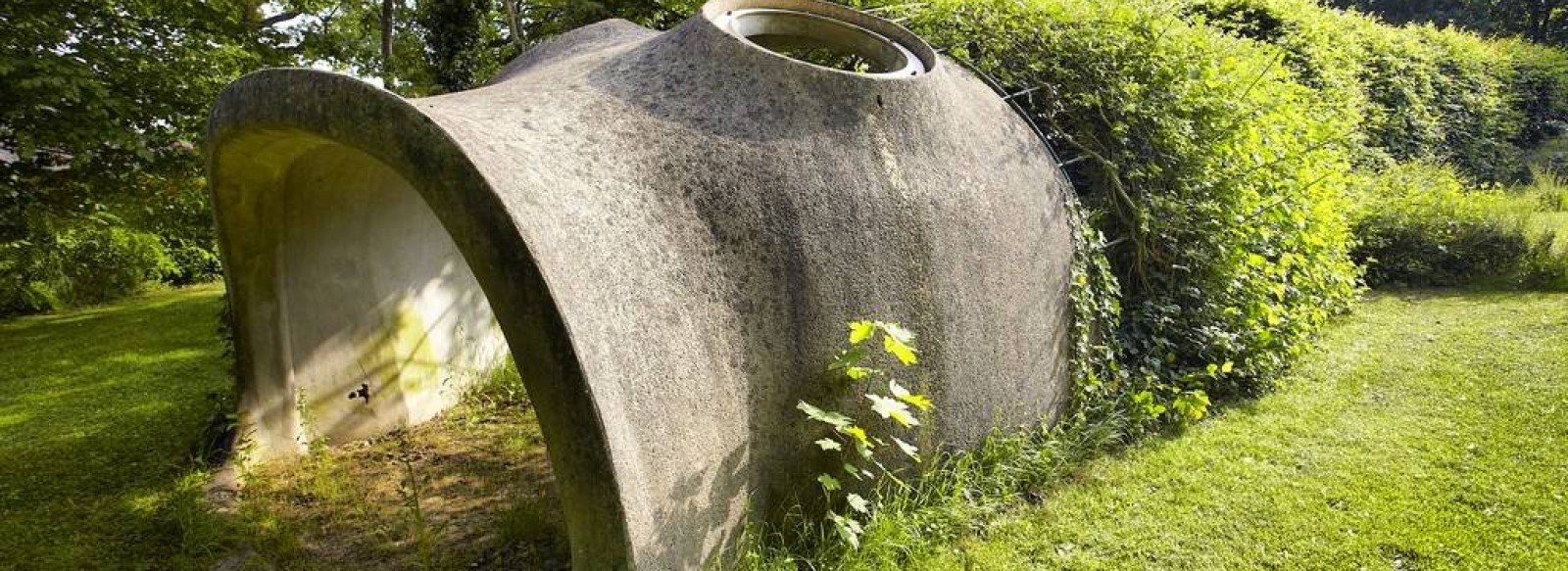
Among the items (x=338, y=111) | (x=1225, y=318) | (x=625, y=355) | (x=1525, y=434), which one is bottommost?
(x=1525, y=434)

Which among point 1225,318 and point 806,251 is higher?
point 806,251

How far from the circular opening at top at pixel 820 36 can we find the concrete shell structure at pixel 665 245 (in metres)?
0.02

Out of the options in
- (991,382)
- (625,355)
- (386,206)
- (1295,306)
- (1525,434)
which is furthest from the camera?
(1295,306)

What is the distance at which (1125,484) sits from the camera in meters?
4.22

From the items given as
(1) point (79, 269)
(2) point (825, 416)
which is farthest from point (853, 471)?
(1) point (79, 269)

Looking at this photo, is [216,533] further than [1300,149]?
No

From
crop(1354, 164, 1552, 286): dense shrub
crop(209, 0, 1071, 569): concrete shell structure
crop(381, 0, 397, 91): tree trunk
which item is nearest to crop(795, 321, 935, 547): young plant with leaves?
crop(209, 0, 1071, 569): concrete shell structure

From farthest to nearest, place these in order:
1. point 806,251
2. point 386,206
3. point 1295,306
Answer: point 1295,306 < point 386,206 < point 806,251

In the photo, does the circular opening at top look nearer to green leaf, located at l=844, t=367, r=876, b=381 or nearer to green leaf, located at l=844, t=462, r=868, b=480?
green leaf, located at l=844, t=367, r=876, b=381

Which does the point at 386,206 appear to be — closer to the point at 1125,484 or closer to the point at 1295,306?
the point at 1125,484

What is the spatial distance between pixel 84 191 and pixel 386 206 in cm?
434

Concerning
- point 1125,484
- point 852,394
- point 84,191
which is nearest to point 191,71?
point 84,191

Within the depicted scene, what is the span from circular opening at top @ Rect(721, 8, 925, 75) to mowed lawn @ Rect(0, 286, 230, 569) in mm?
3755

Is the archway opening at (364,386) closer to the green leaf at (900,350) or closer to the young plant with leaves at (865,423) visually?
the young plant with leaves at (865,423)
